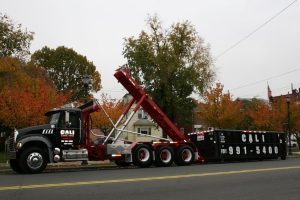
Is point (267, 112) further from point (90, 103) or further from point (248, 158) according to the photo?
point (90, 103)

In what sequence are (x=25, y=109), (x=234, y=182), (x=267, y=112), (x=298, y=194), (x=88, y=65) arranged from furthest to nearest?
1. (x=88, y=65)
2. (x=267, y=112)
3. (x=25, y=109)
4. (x=234, y=182)
5. (x=298, y=194)

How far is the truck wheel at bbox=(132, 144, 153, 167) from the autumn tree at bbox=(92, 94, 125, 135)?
29.0 metres

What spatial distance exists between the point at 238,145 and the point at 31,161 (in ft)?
39.9

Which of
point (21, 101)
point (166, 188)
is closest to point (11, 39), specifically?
point (21, 101)

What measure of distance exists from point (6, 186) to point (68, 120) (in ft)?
24.3

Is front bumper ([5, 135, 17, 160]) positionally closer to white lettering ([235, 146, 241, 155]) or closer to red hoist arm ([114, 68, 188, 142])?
red hoist arm ([114, 68, 188, 142])

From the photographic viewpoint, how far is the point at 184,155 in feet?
77.1

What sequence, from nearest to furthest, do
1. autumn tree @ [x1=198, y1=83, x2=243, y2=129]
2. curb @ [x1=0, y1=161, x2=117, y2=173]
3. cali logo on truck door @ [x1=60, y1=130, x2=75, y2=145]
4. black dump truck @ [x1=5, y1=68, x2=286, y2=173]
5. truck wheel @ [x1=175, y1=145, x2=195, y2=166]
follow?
black dump truck @ [x1=5, y1=68, x2=286, y2=173]
cali logo on truck door @ [x1=60, y1=130, x2=75, y2=145]
curb @ [x1=0, y1=161, x2=117, y2=173]
truck wheel @ [x1=175, y1=145, x2=195, y2=166]
autumn tree @ [x1=198, y1=83, x2=243, y2=129]

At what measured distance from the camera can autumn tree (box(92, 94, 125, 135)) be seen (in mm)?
54438

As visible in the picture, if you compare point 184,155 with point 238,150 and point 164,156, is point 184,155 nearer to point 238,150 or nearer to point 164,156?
point 164,156

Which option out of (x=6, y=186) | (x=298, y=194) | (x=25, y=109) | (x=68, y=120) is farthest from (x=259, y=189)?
(x=25, y=109)

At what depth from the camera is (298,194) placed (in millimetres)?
11539

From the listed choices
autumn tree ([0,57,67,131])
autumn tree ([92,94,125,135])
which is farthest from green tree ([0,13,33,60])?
autumn tree ([92,94,125,135])

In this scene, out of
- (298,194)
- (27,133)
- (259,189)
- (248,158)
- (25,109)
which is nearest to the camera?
(298,194)
